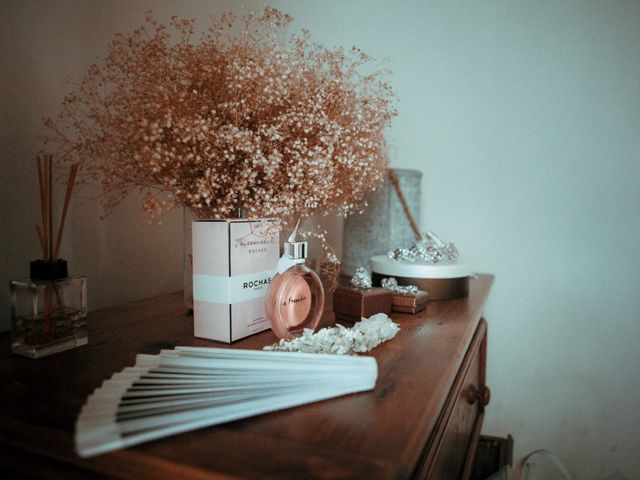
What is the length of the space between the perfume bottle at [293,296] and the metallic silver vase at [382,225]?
54 cm

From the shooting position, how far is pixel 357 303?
2.78 feet

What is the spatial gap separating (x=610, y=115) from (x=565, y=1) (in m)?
0.34

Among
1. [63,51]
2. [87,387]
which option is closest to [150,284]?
[63,51]

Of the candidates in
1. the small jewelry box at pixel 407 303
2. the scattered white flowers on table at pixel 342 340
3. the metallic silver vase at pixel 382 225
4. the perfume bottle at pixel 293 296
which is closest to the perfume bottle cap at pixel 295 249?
the perfume bottle at pixel 293 296

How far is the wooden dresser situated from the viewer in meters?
0.38

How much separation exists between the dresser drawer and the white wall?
0.85 ft

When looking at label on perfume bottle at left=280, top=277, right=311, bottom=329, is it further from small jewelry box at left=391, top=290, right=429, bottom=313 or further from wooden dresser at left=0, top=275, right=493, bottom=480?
small jewelry box at left=391, top=290, right=429, bottom=313

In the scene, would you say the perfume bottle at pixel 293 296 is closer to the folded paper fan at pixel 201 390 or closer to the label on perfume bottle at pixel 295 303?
the label on perfume bottle at pixel 295 303

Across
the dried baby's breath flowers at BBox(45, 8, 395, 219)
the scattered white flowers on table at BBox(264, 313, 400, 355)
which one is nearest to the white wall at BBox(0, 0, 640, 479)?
the dried baby's breath flowers at BBox(45, 8, 395, 219)

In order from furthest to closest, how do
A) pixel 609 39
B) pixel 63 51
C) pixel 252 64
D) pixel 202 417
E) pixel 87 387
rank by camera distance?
pixel 609 39 < pixel 63 51 < pixel 252 64 < pixel 87 387 < pixel 202 417

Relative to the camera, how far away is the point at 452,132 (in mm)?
1448

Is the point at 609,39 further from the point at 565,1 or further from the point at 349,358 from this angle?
the point at 349,358

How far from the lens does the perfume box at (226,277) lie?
0.72m

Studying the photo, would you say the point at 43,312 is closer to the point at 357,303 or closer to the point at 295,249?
the point at 295,249
